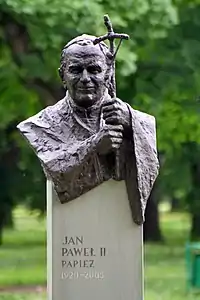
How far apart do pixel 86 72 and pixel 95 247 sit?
1.42 metres

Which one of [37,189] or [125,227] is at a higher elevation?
[37,189]

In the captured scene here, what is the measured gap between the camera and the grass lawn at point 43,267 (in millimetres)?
17372

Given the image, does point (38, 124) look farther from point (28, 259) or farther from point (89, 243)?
point (28, 259)

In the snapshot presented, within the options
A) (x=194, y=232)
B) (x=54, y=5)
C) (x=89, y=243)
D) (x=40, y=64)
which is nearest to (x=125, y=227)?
(x=89, y=243)

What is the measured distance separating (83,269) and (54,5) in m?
7.98

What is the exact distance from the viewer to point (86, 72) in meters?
9.49

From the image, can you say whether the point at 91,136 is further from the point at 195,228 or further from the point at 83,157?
the point at 195,228

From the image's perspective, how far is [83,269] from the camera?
953 cm

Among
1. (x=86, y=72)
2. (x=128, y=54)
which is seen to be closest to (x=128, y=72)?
(x=128, y=54)

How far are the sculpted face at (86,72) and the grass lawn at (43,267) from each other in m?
7.32

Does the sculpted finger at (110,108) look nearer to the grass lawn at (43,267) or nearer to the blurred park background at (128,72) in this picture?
the blurred park background at (128,72)

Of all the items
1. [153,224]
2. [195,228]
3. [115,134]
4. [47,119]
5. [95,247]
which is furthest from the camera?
[195,228]

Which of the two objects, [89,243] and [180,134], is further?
[180,134]

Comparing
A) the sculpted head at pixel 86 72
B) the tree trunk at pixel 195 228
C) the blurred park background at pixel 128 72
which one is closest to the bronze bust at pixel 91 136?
the sculpted head at pixel 86 72
